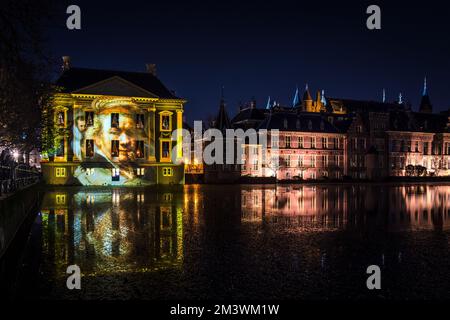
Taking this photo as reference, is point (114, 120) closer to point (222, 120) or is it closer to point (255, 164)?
point (222, 120)

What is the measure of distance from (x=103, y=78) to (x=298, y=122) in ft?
118

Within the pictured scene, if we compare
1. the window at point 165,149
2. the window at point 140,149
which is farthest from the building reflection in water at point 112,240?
the window at point 165,149

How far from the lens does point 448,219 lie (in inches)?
808

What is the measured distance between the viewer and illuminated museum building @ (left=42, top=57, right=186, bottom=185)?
53.5 m

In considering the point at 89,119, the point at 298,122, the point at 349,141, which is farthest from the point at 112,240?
the point at 349,141

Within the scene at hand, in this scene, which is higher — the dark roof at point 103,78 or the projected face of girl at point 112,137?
the dark roof at point 103,78

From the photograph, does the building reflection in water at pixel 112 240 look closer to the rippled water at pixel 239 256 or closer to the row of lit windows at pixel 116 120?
the rippled water at pixel 239 256

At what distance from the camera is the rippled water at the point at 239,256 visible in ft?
28.8

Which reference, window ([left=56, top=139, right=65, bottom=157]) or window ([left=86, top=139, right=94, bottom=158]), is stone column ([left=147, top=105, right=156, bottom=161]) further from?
window ([left=56, top=139, right=65, bottom=157])

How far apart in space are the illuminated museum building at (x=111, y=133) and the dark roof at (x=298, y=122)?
880 inches

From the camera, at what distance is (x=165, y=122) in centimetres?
5753
